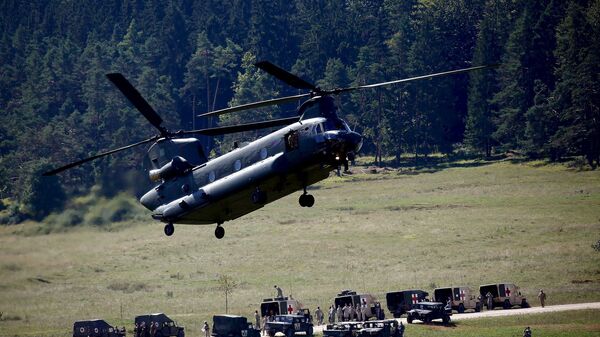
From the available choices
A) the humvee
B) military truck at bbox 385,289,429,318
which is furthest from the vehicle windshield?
military truck at bbox 385,289,429,318

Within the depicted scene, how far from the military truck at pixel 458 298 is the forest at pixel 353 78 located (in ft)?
135

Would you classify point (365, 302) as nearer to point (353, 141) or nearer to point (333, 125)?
point (333, 125)

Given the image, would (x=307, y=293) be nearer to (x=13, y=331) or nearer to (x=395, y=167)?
(x=13, y=331)

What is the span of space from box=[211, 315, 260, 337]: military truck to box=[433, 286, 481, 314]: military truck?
47.8ft

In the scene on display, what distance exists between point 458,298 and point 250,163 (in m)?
31.3

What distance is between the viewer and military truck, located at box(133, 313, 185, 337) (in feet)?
228

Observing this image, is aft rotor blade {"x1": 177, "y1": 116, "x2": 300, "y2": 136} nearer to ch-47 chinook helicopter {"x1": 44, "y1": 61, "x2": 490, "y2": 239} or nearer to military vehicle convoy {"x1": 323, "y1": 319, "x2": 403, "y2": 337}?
ch-47 chinook helicopter {"x1": 44, "y1": 61, "x2": 490, "y2": 239}

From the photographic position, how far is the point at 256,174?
48.9 metres

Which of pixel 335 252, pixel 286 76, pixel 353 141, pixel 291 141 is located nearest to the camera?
pixel 286 76

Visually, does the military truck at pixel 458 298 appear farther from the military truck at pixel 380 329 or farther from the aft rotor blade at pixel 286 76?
the aft rotor blade at pixel 286 76

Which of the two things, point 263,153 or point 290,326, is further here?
point 290,326

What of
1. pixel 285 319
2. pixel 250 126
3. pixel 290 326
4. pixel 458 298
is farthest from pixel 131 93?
pixel 458 298

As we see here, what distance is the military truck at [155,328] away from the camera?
2731 inches

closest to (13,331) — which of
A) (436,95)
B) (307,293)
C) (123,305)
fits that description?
(123,305)
